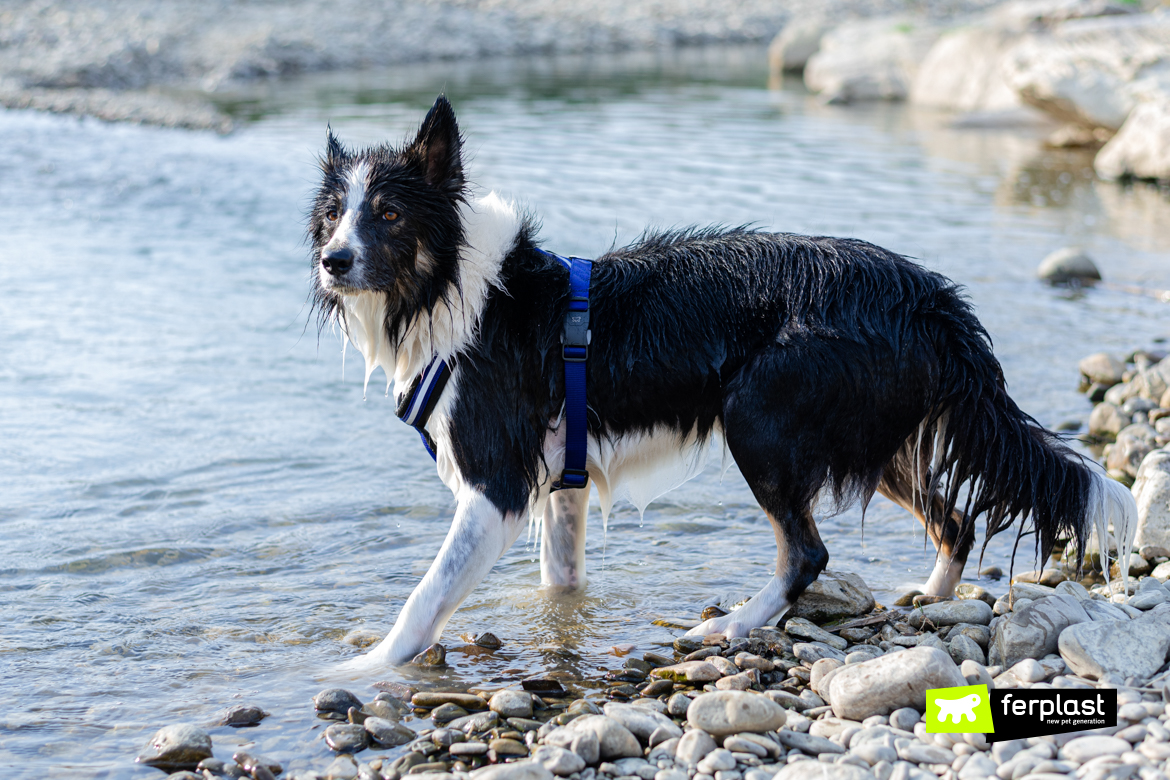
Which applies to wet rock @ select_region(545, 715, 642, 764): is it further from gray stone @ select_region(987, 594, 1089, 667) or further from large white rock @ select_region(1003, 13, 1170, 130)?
large white rock @ select_region(1003, 13, 1170, 130)

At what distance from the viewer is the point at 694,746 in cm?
332

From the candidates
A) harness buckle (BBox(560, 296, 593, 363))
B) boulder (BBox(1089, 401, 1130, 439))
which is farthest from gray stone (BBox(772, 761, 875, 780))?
boulder (BBox(1089, 401, 1130, 439))

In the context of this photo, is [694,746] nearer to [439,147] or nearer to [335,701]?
[335,701]

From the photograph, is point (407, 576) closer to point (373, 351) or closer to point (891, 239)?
point (373, 351)

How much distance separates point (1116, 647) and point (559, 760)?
1.89 meters

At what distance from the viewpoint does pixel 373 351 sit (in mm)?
4250

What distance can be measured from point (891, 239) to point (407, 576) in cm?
771

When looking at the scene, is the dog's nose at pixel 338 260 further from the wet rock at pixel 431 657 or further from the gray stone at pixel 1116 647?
the gray stone at pixel 1116 647

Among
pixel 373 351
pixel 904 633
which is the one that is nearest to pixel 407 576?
pixel 373 351

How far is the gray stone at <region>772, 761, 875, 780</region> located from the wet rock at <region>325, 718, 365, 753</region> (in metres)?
1.34

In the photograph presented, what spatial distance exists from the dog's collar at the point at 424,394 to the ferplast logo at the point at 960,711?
79.8 inches

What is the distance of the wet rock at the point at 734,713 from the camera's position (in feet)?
11.2

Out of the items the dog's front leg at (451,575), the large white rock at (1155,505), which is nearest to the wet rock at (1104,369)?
the large white rock at (1155,505)

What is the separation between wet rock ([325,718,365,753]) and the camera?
3.53 meters
